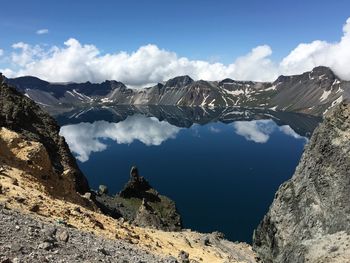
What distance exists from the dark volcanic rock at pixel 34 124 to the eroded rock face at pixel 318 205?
35672mm

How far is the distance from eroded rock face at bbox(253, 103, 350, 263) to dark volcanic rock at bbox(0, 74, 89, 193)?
35.7 metres

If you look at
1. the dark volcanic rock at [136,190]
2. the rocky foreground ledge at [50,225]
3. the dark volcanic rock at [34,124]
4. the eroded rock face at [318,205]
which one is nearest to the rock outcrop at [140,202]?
the dark volcanic rock at [136,190]

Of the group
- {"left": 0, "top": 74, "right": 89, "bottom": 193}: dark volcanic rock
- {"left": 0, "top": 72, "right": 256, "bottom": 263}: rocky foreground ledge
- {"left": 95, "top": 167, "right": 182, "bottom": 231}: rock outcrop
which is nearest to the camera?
{"left": 0, "top": 72, "right": 256, "bottom": 263}: rocky foreground ledge

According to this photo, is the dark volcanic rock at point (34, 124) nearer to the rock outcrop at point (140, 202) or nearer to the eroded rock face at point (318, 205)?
the rock outcrop at point (140, 202)

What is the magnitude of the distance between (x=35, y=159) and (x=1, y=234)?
1912 centimetres

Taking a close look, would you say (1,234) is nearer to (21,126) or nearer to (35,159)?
(35,159)

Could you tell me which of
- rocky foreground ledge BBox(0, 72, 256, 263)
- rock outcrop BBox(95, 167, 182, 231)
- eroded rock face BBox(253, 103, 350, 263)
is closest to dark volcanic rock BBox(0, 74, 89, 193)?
rocky foreground ledge BBox(0, 72, 256, 263)

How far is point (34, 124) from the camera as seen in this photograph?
70.8 m

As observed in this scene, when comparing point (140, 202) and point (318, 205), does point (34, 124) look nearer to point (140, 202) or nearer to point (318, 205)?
point (318, 205)

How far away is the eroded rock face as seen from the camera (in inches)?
1163

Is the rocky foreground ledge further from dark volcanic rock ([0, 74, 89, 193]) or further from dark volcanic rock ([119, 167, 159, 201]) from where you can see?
dark volcanic rock ([119, 167, 159, 201])

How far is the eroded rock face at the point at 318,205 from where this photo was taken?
29.5 meters

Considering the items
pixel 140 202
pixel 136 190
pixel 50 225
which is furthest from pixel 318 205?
pixel 136 190

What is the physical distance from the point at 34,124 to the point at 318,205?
5180 cm
